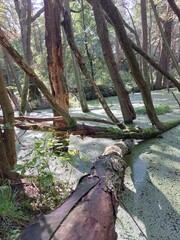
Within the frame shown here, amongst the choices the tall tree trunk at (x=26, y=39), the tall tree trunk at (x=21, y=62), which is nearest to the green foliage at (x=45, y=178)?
the tall tree trunk at (x=21, y=62)

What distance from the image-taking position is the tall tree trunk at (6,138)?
6.36ft

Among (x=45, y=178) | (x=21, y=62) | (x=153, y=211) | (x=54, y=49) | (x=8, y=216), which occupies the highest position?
(x=54, y=49)

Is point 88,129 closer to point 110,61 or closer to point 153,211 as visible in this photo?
point 153,211

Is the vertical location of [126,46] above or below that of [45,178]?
above

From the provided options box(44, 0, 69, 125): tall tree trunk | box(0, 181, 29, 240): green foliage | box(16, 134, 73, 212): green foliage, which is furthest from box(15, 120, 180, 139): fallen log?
box(0, 181, 29, 240): green foliage

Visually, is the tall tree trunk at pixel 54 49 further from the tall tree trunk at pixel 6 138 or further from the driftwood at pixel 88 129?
the tall tree trunk at pixel 6 138

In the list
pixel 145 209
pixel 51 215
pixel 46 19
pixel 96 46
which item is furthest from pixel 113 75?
pixel 96 46

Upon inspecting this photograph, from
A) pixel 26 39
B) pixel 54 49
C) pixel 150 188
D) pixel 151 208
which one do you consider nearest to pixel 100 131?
pixel 150 188

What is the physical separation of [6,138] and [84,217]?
126cm

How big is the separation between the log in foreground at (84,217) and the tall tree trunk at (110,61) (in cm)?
227

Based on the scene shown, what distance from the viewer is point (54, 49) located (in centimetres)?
284

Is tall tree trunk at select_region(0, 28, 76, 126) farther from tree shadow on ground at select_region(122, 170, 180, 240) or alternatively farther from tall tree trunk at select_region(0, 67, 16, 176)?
tree shadow on ground at select_region(122, 170, 180, 240)

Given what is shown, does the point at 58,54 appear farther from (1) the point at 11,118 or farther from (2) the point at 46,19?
(1) the point at 11,118

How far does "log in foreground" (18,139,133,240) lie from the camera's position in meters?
0.90
